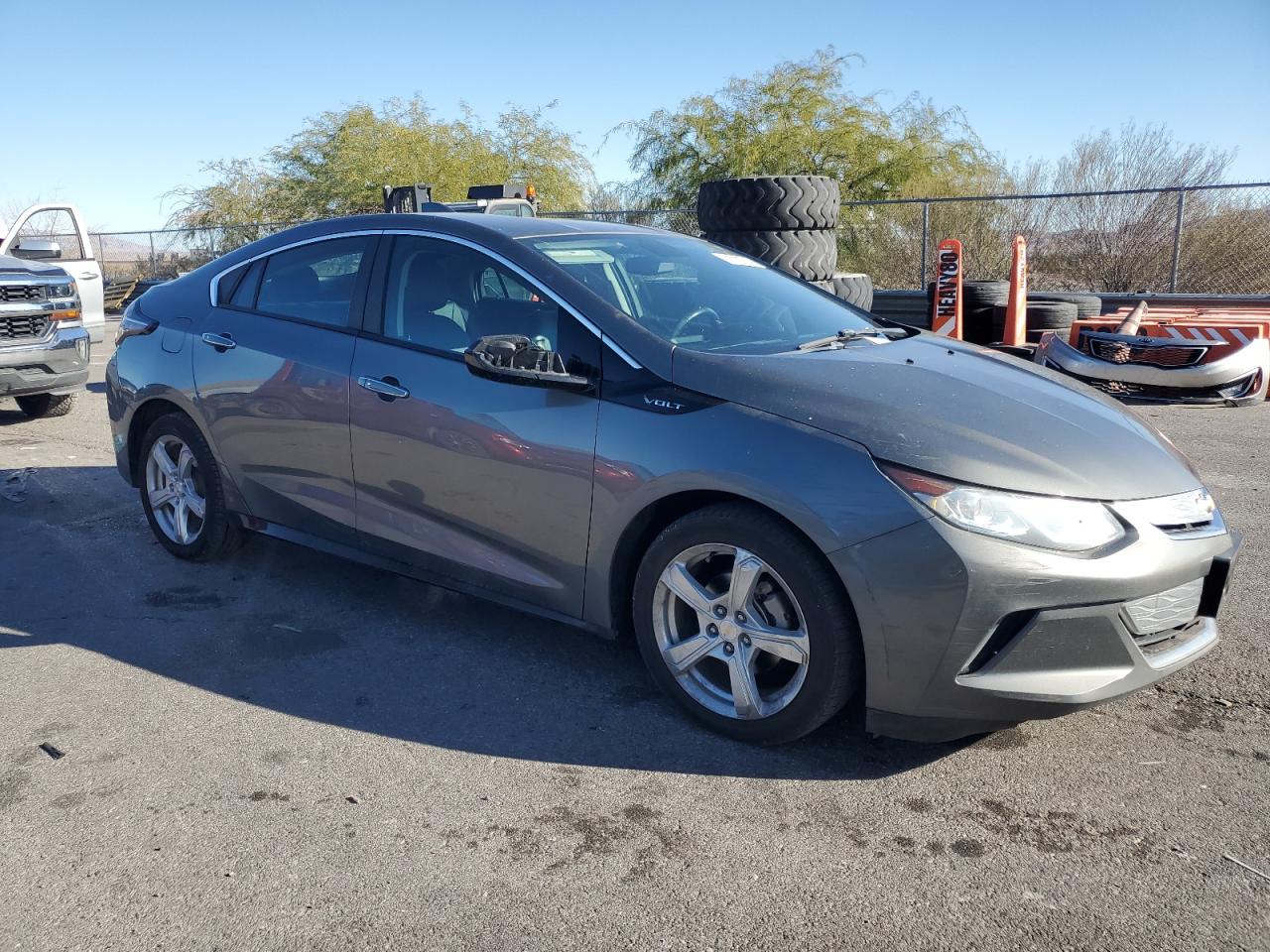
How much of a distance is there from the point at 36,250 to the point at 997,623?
9.85 metres

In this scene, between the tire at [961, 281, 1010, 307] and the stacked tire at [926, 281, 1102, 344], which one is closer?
the stacked tire at [926, 281, 1102, 344]

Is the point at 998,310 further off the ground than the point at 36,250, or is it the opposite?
the point at 36,250

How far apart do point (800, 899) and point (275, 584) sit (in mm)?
3180

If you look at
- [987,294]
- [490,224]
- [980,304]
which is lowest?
[980,304]

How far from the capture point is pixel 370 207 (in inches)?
1141

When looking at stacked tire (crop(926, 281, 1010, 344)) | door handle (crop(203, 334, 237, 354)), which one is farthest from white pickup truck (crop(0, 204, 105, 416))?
stacked tire (crop(926, 281, 1010, 344))

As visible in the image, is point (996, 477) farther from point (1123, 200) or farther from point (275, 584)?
point (1123, 200)

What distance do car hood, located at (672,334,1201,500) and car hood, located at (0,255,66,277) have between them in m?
7.46

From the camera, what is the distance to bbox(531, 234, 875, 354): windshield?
3.74 metres

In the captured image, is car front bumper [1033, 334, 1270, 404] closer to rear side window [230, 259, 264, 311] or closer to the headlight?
the headlight

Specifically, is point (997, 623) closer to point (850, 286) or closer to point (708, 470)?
point (708, 470)

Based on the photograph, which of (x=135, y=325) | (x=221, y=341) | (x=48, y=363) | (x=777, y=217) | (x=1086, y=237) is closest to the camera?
(x=221, y=341)

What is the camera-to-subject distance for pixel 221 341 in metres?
4.75

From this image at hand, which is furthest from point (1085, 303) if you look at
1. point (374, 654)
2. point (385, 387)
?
→ point (374, 654)
